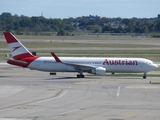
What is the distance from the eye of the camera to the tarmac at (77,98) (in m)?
33.8

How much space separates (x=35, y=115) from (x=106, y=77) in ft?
95.2

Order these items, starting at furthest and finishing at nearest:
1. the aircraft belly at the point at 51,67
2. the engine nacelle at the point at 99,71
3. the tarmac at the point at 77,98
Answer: the aircraft belly at the point at 51,67
the engine nacelle at the point at 99,71
the tarmac at the point at 77,98

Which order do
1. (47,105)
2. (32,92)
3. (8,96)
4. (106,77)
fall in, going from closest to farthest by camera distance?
(47,105)
(8,96)
(32,92)
(106,77)

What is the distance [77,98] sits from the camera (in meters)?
42.5

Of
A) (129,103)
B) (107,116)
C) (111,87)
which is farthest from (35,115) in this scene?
(111,87)

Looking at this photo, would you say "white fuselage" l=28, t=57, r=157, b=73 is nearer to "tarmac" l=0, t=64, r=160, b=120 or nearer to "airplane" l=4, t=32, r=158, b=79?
"airplane" l=4, t=32, r=158, b=79

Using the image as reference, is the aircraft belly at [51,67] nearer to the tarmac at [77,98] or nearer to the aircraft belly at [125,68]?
the tarmac at [77,98]

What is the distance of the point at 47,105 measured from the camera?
38.1 meters

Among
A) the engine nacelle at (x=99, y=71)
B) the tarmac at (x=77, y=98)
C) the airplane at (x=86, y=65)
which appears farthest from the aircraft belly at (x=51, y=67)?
the engine nacelle at (x=99, y=71)

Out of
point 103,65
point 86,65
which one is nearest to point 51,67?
point 86,65

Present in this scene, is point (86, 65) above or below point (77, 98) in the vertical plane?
above

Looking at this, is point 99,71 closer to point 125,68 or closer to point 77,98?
point 125,68

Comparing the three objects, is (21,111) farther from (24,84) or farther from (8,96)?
(24,84)

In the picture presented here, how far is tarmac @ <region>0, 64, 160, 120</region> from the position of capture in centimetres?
3381
